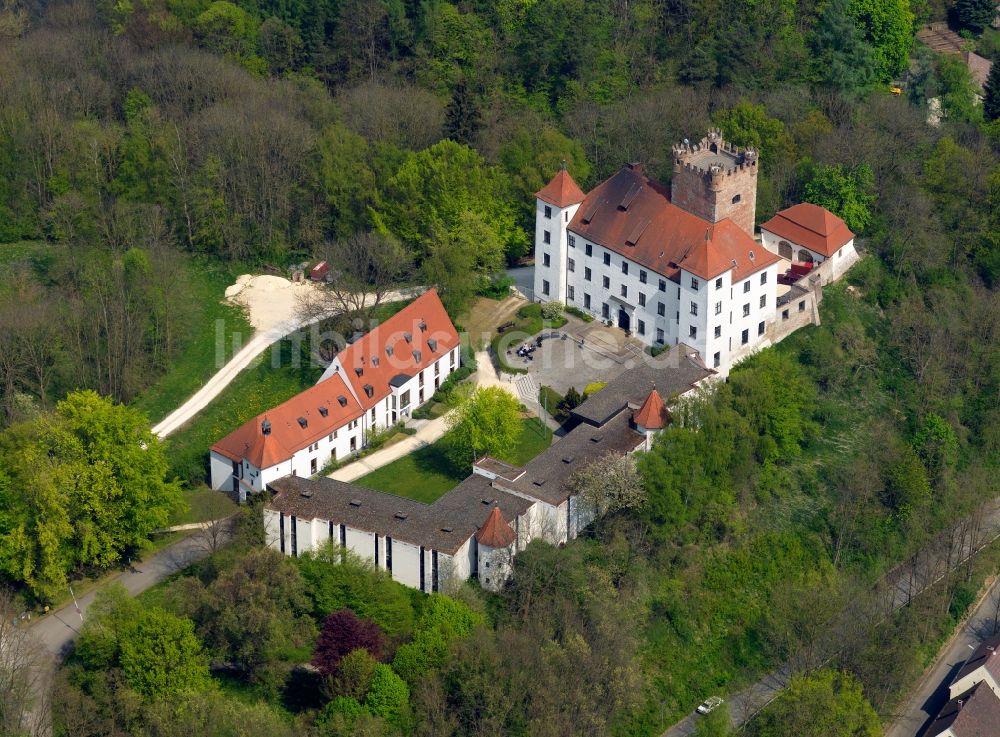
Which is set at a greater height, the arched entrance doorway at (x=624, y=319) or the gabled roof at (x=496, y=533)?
the arched entrance doorway at (x=624, y=319)

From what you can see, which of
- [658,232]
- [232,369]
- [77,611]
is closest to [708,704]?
[658,232]

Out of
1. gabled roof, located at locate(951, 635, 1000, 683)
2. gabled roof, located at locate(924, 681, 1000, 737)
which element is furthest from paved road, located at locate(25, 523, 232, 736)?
gabled roof, located at locate(951, 635, 1000, 683)

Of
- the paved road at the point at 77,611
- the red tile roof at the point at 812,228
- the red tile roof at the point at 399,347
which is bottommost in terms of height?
the paved road at the point at 77,611

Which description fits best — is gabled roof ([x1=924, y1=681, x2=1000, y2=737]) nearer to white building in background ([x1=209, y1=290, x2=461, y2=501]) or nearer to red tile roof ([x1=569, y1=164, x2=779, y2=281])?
red tile roof ([x1=569, y1=164, x2=779, y2=281])

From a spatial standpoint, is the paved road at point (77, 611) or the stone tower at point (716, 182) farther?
the stone tower at point (716, 182)

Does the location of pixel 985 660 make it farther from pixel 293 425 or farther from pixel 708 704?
pixel 293 425

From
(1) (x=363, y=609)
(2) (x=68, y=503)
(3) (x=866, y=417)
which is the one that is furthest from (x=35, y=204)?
(3) (x=866, y=417)

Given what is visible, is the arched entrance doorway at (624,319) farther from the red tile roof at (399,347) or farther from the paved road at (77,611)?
the paved road at (77,611)

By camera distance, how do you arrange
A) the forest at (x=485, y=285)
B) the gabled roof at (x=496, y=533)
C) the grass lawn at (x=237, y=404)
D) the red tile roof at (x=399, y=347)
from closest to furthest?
the forest at (x=485, y=285) → the gabled roof at (x=496, y=533) → the grass lawn at (x=237, y=404) → the red tile roof at (x=399, y=347)

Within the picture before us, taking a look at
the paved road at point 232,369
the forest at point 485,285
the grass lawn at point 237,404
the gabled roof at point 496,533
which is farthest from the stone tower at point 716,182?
the gabled roof at point 496,533
